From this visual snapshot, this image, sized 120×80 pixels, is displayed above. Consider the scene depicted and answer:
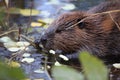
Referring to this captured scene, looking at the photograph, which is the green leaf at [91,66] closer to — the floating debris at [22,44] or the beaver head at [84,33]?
the beaver head at [84,33]

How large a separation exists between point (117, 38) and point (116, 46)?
0.18ft

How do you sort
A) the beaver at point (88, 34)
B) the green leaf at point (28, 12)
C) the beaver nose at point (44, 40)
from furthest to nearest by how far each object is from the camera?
the green leaf at point (28, 12) < the beaver at point (88, 34) < the beaver nose at point (44, 40)

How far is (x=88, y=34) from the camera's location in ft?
8.25

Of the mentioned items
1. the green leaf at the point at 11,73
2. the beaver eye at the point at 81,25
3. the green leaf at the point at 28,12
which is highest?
the green leaf at the point at 28,12

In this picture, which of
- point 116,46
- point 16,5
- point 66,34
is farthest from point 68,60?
point 16,5

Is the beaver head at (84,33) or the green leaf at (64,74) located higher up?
the beaver head at (84,33)

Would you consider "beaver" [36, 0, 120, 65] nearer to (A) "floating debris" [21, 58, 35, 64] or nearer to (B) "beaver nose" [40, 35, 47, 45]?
(B) "beaver nose" [40, 35, 47, 45]

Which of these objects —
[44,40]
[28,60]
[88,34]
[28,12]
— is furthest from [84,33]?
[28,12]

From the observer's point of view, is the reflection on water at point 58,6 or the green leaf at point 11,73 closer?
the green leaf at point 11,73

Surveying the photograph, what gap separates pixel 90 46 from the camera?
8.11ft

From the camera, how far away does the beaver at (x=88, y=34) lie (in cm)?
244

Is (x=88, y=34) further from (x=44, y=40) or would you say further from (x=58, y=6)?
(x=58, y=6)

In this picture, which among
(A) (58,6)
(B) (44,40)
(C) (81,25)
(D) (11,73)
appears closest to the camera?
(D) (11,73)

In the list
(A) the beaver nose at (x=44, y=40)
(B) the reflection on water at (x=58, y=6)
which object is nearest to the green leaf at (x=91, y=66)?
(A) the beaver nose at (x=44, y=40)
